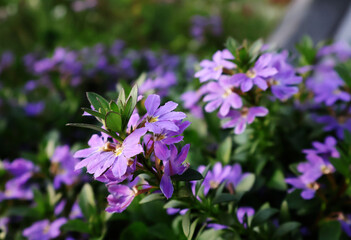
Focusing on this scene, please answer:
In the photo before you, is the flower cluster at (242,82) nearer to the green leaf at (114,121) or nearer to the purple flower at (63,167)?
the green leaf at (114,121)

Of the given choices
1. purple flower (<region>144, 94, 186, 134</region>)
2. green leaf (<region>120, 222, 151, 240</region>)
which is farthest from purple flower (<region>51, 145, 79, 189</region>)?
purple flower (<region>144, 94, 186, 134</region>)

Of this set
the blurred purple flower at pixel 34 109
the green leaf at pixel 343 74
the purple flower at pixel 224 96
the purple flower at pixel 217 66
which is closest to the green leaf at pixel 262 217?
the purple flower at pixel 224 96

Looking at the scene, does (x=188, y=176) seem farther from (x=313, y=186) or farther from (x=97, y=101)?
(x=313, y=186)

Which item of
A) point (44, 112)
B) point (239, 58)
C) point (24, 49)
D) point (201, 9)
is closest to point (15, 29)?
point (24, 49)

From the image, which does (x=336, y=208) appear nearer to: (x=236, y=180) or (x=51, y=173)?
(x=236, y=180)

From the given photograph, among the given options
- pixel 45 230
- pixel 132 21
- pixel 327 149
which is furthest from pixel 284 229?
pixel 132 21
